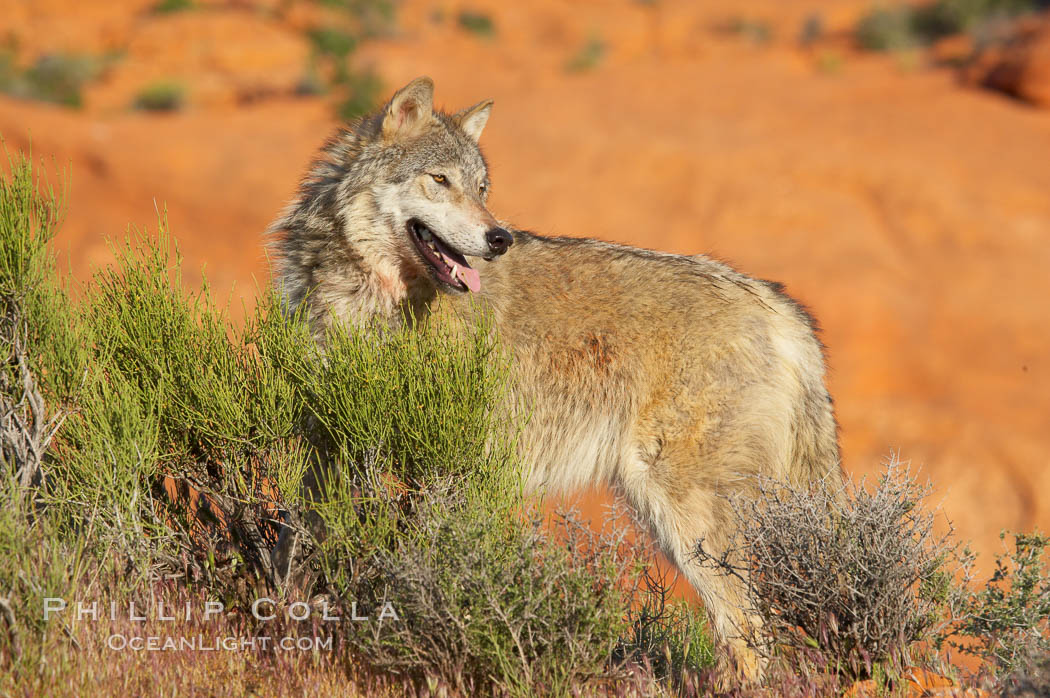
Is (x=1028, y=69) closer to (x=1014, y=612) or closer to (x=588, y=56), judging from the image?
(x=588, y=56)

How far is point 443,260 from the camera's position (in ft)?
15.8

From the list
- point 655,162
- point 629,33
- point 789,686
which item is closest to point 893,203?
point 655,162

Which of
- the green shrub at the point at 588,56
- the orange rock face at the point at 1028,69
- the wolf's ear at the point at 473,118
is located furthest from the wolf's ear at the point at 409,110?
the green shrub at the point at 588,56

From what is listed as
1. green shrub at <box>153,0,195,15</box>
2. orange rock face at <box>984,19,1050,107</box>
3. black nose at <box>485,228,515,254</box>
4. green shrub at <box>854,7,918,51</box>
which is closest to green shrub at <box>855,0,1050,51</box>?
green shrub at <box>854,7,918,51</box>

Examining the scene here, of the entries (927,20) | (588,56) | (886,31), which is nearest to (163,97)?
(588,56)

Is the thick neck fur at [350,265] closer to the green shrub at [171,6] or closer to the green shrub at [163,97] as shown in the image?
the green shrub at [163,97]

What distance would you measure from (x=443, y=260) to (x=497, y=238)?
0.31m

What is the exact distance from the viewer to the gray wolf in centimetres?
469

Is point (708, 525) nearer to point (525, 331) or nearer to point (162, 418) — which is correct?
point (525, 331)

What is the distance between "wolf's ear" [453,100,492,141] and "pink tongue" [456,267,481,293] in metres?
1.08

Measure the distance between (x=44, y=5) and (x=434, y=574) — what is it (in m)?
36.0

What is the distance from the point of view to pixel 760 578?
429 cm

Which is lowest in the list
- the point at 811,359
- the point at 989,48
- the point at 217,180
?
the point at 217,180

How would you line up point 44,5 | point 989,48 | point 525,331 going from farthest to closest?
point 44,5 → point 989,48 → point 525,331
